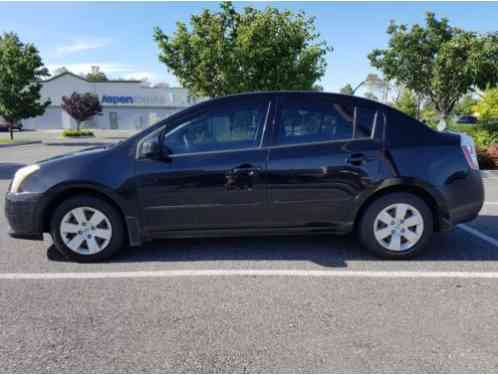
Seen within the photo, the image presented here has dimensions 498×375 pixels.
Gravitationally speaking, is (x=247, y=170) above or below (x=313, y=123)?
below

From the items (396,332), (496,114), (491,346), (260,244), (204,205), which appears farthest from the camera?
(496,114)

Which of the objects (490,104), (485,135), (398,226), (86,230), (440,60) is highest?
(440,60)

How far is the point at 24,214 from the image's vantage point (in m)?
3.77

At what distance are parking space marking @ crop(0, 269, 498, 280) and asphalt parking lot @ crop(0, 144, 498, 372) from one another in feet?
0.03

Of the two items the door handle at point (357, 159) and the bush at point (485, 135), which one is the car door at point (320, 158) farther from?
the bush at point (485, 135)

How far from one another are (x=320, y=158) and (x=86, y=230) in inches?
95.8

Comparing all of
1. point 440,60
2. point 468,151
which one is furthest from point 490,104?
point 468,151

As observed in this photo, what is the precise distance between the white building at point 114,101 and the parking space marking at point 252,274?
49.3 metres

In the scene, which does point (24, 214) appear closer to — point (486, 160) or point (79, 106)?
point (486, 160)

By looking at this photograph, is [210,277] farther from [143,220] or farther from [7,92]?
[7,92]

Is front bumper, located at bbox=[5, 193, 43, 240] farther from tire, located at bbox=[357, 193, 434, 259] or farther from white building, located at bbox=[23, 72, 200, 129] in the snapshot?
white building, located at bbox=[23, 72, 200, 129]

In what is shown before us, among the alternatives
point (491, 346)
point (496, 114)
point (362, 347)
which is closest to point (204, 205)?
point (362, 347)

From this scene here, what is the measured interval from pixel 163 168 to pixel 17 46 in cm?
2597

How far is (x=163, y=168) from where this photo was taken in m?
3.74
